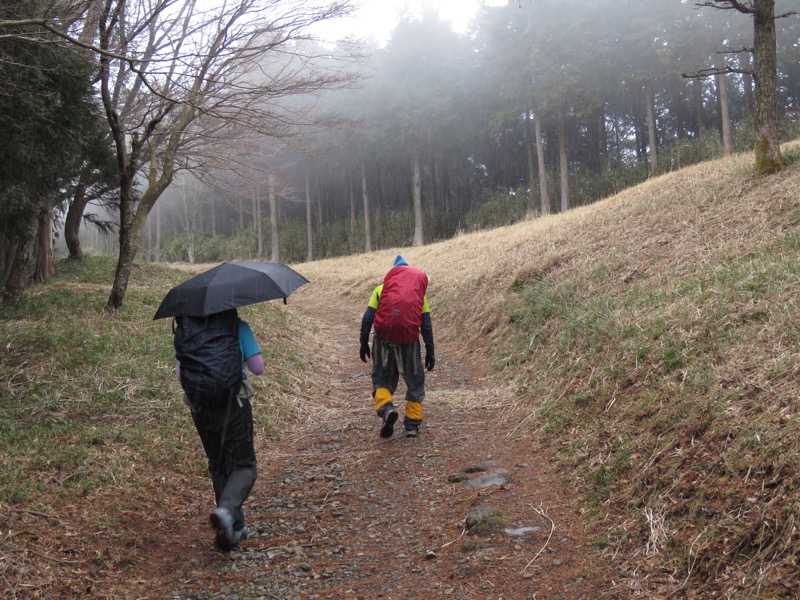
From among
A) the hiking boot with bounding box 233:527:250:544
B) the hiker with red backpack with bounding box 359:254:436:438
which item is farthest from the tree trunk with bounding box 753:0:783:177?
the hiking boot with bounding box 233:527:250:544

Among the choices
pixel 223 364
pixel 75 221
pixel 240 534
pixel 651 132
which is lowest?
pixel 240 534

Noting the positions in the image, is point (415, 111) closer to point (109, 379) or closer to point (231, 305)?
point (109, 379)

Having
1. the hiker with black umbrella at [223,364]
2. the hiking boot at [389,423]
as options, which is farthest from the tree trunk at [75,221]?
the hiker with black umbrella at [223,364]

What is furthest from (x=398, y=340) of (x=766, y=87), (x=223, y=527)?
(x=766, y=87)

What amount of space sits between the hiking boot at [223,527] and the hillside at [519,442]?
5.7 inches

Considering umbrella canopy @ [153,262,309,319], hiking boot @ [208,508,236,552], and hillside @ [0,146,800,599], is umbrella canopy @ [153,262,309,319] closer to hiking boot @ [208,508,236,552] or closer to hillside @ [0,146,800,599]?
hiking boot @ [208,508,236,552]

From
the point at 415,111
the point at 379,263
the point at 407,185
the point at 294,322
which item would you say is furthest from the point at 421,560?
the point at 407,185

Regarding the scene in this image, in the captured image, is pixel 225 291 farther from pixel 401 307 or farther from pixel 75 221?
pixel 75 221

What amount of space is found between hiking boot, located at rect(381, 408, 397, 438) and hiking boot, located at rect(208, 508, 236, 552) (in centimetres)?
217

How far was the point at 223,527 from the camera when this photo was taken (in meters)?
3.45

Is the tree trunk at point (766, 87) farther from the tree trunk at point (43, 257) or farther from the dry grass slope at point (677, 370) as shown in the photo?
the tree trunk at point (43, 257)

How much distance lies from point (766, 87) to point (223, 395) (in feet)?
28.8

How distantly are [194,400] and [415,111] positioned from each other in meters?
25.3

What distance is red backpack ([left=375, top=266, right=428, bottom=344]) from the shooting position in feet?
18.4
